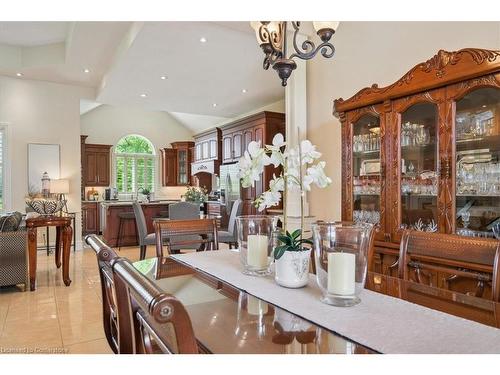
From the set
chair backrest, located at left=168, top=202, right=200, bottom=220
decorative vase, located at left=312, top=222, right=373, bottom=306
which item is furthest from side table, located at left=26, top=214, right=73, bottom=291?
decorative vase, located at left=312, top=222, right=373, bottom=306

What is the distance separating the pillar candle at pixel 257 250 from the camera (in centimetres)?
152

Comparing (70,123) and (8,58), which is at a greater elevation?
(8,58)

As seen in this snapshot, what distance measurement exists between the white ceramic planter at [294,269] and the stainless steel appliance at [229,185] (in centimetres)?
571

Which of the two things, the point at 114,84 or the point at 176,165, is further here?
the point at 176,165

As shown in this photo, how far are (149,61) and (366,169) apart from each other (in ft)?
11.8

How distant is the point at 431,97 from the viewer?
2.26 m

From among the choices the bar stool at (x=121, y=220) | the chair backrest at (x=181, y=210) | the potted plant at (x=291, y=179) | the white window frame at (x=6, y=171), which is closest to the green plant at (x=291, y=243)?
the potted plant at (x=291, y=179)

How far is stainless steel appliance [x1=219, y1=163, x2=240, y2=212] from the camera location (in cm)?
718

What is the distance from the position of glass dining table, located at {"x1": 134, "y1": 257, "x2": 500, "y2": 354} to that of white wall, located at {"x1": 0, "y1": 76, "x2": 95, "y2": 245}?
20.0ft

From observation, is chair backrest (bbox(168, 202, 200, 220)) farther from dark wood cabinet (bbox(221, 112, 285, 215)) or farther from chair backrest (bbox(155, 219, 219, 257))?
chair backrest (bbox(155, 219, 219, 257))
